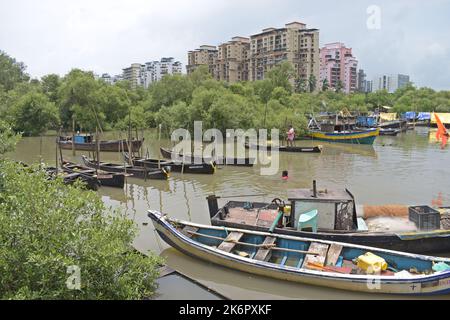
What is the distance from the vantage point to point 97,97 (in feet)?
151

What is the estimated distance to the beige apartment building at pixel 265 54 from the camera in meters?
86.3

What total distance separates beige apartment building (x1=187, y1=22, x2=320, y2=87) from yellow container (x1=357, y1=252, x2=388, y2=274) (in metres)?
78.1

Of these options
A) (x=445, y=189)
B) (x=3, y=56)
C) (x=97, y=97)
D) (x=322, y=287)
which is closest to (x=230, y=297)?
(x=322, y=287)

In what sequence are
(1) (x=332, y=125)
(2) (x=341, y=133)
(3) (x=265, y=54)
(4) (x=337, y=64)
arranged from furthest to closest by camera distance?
(4) (x=337, y=64) < (3) (x=265, y=54) < (1) (x=332, y=125) < (2) (x=341, y=133)

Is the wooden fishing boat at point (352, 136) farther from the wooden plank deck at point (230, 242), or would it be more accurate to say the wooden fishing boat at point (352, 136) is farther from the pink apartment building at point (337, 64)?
the pink apartment building at point (337, 64)

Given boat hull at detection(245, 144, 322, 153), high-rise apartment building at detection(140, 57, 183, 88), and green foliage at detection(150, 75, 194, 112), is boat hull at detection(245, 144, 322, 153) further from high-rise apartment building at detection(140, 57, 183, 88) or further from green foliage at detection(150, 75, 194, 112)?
high-rise apartment building at detection(140, 57, 183, 88)

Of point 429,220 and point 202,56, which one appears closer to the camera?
Answer: point 429,220

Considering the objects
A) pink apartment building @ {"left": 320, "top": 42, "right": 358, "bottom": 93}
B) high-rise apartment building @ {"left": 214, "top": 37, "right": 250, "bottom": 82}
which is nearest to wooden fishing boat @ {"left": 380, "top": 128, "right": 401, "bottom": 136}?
high-rise apartment building @ {"left": 214, "top": 37, "right": 250, "bottom": 82}

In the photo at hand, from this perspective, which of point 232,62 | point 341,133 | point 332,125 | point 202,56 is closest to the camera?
point 341,133

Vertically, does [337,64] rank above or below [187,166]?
above

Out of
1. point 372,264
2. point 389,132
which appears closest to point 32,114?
point 389,132

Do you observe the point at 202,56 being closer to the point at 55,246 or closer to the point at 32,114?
the point at 32,114

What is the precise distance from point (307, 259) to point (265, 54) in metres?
85.4

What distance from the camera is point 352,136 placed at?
31.9m
